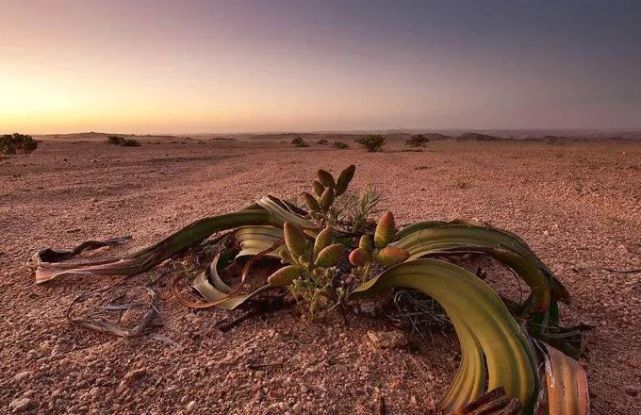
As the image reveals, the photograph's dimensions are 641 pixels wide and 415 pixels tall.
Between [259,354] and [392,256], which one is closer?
[392,256]

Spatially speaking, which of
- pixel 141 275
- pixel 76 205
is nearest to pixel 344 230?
pixel 141 275

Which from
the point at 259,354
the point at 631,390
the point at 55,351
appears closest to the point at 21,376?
the point at 55,351

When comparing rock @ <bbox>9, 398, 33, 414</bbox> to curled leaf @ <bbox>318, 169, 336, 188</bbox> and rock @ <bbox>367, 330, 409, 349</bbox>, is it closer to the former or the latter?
rock @ <bbox>367, 330, 409, 349</bbox>

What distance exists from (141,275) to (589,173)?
7538 mm

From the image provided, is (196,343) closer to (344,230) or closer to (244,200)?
(344,230)

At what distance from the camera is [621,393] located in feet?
5.01

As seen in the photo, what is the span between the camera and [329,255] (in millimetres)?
1574

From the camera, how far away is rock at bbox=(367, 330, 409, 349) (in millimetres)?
1723

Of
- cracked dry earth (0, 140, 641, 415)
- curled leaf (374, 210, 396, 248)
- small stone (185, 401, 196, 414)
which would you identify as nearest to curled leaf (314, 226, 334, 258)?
curled leaf (374, 210, 396, 248)

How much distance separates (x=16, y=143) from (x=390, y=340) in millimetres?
17832

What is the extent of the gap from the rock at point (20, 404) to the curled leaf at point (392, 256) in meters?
1.24

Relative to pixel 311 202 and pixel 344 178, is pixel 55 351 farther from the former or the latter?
pixel 344 178

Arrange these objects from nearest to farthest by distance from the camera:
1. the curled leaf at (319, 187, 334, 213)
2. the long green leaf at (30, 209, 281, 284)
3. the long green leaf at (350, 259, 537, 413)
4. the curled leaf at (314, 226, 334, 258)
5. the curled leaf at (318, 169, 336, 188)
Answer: the long green leaf at (350, 259, 537, 413), the curled leaf at (314, 226, 334, 258), the curled leaf at (319, 187, 334, 213), the curled leaf at (318, 169, 336, 188), the long green leaf at (30, 209, 281, 284)

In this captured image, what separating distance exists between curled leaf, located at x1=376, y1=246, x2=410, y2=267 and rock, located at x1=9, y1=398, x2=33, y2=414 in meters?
1.24
